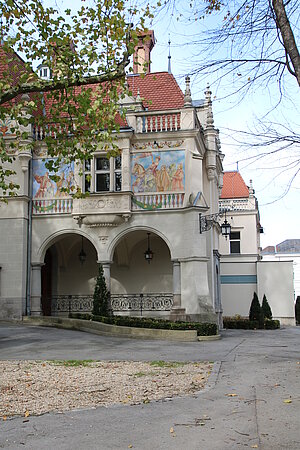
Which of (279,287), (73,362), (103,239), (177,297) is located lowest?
(73,362)

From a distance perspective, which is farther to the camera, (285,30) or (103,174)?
(103,174)

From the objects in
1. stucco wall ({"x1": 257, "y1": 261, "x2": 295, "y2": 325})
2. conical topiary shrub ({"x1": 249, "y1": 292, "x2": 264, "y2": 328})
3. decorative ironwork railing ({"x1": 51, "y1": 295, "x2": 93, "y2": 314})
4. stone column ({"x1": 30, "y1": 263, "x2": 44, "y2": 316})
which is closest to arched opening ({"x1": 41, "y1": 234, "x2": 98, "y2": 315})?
decorative ironwork railing ({"x1": 51, "y1": 295, "x2": 93, "y2": 314})

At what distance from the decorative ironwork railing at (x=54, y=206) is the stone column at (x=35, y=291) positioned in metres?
2.29

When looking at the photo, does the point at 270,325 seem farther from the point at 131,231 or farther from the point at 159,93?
the point at 159,93

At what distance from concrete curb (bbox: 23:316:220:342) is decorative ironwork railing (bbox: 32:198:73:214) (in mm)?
4437

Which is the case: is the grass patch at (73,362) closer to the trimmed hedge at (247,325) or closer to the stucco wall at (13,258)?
the stucco wall at (13,258)

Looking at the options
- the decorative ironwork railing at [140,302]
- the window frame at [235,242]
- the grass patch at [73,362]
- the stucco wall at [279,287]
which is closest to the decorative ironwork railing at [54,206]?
the decorative ironwork railing at [140,302]

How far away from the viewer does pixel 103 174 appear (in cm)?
2195

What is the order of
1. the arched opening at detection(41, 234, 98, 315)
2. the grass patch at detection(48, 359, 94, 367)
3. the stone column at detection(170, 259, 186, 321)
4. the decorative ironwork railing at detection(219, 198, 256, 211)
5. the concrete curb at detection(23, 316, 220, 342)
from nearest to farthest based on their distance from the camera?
the grass patch at detection(48, 359, 94, 367), the concrete curb at detection(23, 316, 220, 342), the stone column at detection(170, 259, 186, 321), the arched opening at detection(41, 234, 98, 315), the decorative ironwork railing at detection(219, 198, 256, 211)

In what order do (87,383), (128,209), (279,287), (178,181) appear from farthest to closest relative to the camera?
(279,287) < (178,181) < (128,209) < (87,383)

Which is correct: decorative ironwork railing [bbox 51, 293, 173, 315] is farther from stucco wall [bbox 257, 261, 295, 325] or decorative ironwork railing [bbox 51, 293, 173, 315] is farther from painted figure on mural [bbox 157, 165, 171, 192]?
stucco wall [bbox 257, 261, 295, 325]

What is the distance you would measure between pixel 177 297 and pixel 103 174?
5990 mm

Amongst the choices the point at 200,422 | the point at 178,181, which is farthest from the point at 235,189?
the point at 200,422

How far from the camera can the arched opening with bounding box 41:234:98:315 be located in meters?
24.8
